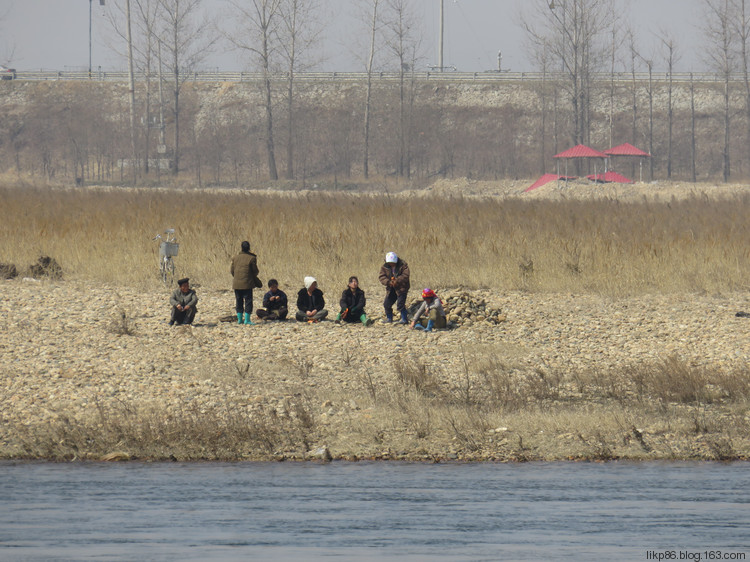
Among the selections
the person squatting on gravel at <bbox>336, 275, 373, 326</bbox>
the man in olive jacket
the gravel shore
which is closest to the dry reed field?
the gravel shore

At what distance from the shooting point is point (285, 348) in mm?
15477

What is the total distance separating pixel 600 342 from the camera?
16.2 metres

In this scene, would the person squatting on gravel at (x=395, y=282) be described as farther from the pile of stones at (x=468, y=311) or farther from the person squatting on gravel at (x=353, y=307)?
the person squatting on gravel at (x=353, y=307)

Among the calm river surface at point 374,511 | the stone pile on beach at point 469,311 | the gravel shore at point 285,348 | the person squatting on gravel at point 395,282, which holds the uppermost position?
the person squatting on gravel at point 395,282

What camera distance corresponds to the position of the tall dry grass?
21.1m

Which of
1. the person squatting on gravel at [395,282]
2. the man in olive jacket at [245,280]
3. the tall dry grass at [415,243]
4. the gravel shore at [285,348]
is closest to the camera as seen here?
the gravel shore at [285,348]

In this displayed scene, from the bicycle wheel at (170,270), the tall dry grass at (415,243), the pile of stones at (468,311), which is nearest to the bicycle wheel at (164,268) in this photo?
the bicycle wheel at (170,270)

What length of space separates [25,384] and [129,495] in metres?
4.42

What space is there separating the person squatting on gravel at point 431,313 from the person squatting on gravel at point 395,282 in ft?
1.33

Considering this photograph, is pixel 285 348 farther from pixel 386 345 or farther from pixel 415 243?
pixel 415 243

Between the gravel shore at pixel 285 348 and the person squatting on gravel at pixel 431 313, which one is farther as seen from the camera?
the person squatting on gravel at pixel 431 313

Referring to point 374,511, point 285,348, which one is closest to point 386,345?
point 285,348

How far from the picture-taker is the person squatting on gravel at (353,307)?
17203 mm

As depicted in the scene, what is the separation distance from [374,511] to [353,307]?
27.4 feet
